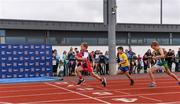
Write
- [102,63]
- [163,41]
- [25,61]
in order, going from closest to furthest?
[25,61]
[102,63]
[163,41]

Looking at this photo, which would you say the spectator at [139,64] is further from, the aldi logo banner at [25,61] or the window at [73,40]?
the window at [73,40]

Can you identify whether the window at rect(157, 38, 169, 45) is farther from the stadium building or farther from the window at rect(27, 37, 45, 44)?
the window at rect(27, 37, 45, 44)

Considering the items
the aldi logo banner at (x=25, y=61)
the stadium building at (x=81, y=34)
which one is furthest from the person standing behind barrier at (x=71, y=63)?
the stadium building at (x=81, y=34)

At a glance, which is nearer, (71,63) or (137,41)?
(71,63)

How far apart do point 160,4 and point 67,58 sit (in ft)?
82.6

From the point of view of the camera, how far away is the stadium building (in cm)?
3903

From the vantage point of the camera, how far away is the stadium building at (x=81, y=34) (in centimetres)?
3903

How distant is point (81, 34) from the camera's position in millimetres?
42781

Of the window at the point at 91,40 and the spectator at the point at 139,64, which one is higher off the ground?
the window at the point at 91,40

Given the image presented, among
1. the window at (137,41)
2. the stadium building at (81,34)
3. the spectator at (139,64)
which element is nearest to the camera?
the spectator at (139,64)

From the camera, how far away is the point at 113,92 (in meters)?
16.1

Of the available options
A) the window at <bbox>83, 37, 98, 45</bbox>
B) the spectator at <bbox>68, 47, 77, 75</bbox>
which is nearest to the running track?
the spectator at <bbox>68, 47, 77, 75</bbox>

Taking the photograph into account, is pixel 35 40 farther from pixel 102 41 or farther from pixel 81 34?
pixel 102 41

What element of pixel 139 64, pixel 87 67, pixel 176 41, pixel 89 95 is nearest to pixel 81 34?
pixel 176 41
